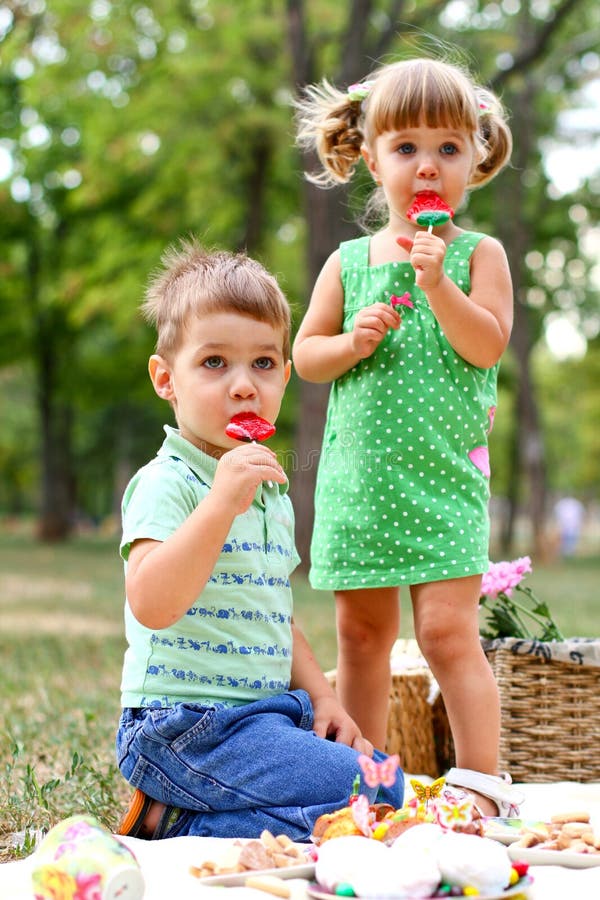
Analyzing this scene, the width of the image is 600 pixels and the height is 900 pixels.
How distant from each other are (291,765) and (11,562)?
11884mm

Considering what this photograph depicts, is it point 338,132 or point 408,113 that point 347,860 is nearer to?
point 408,113

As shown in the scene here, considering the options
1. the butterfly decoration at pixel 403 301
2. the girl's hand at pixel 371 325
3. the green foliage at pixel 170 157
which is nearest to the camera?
the girl's hand at pixel 371 325

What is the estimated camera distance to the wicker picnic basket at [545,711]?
2.98m

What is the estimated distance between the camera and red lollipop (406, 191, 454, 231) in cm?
259

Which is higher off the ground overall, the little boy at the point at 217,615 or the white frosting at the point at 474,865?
the little boy at the point at 217,615

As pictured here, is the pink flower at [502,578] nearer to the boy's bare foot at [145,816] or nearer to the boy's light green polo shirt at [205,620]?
the boy's light green polo shirt at [205,620]

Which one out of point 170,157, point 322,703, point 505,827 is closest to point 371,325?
point 322,703

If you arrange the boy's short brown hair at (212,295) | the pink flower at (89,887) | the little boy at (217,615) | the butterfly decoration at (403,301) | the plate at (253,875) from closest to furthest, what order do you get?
the pink flower at (89,887), the plate at (253,875), the little boy at (217,615), the boy's short brown hair at (212,295), the butterfly decoration at (403,301)

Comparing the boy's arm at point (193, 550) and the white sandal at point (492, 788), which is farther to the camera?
the white sandal at point (492, 788)

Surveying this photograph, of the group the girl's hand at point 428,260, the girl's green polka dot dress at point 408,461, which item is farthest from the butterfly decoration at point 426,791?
the girl's hand at point 428,260

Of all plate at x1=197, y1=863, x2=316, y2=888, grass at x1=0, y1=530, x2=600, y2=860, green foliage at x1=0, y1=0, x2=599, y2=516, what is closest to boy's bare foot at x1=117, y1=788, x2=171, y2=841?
grass at x1=0, y1=530, x2=600, y2=860

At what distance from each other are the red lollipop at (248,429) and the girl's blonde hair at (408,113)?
0.93 meters

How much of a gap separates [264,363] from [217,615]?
1.84 ft

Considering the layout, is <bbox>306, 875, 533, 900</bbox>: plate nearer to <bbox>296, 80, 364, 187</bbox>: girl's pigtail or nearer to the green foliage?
<bbox>296, 80, 364, 187</bbox>: girl's pigtail
